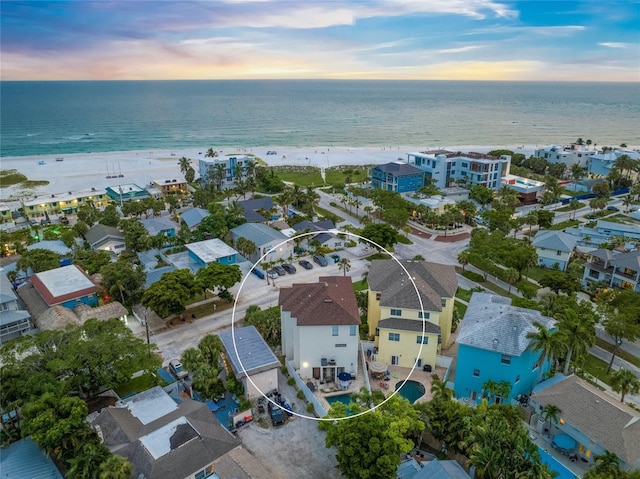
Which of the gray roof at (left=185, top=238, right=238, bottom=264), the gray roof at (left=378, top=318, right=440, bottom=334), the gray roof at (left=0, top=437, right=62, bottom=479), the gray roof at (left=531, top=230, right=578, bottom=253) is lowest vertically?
the gray roof at (left=0, top=437, right=62, bottom=479)

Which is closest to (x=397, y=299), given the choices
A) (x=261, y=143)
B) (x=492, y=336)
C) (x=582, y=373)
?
(x=492, y=336)

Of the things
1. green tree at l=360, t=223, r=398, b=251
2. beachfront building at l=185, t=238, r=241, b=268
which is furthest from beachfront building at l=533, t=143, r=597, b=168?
beachfront building at l=185, t=238, r=241, b=268

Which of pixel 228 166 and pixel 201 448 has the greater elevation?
pixel 228 166

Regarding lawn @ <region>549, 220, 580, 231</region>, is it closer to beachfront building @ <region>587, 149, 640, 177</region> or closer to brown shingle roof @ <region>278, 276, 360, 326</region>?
beachfront building @ <region>587, 149, 640, 177</region>

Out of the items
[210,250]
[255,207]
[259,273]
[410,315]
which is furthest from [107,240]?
[410,315]

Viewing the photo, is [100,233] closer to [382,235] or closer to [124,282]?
[124,282]

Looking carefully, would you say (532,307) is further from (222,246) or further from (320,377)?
(222,246)

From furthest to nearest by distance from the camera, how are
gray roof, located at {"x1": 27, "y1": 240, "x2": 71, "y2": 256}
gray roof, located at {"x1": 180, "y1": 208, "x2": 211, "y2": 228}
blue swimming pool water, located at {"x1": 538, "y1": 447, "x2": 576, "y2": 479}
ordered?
gray roof, located at {"x1": 180, "y1": 208, "x2": 211, "y2": 228}
gray roof, located at {"x1": 27, "y1": 240, "x2": 71, "y2": 256}
blue swimming pool water, located at {"x1": 538, "y1": 447, "x2": 576, "y2": 479}
